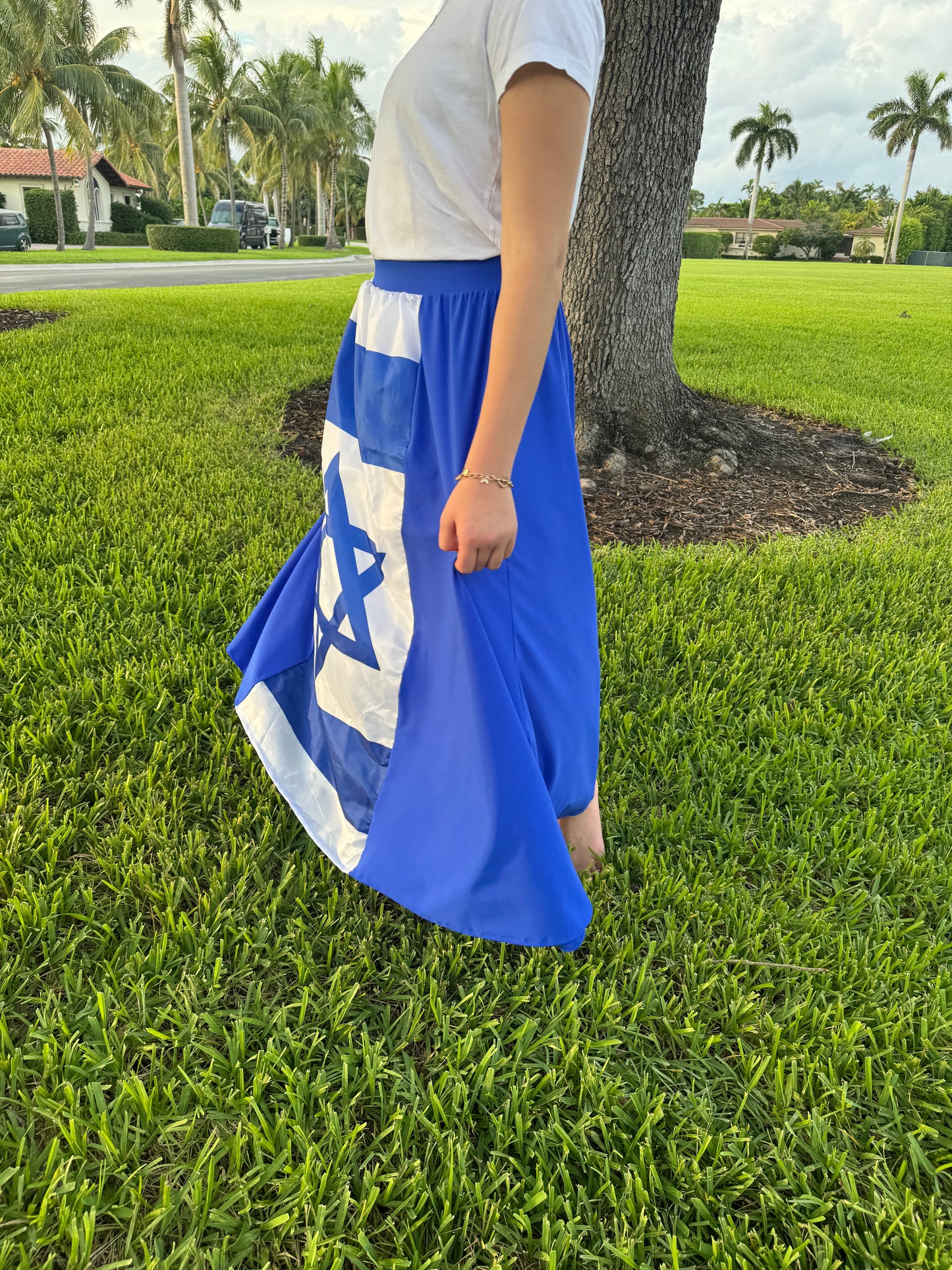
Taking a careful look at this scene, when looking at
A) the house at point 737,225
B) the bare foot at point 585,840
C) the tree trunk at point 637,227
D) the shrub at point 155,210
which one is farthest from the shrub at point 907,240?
the bare foot at point 585,840

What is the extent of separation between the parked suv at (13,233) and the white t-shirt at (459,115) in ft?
96.9

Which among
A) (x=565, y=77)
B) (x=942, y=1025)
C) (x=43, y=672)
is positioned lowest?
(x=942, y=1025)

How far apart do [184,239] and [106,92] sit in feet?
18.4

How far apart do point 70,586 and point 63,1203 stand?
2.03m

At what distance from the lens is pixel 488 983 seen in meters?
1.48

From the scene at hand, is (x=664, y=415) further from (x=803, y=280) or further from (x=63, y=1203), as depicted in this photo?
(x=803, y=280)

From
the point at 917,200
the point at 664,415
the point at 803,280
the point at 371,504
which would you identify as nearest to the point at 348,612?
the point at 371,504

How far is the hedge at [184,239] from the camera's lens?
89.5 ft

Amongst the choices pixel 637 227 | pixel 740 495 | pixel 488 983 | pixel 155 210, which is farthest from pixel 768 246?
pixel 488 983

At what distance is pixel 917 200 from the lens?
68750 mm

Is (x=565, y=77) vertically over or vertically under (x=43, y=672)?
over

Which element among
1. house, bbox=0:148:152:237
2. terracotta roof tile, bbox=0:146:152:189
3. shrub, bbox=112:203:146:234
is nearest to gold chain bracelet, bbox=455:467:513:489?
house, bbox=0:148:152:237

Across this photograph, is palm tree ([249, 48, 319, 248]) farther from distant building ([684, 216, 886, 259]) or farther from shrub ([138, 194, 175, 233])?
distant building ([684, 216, 886, 259])

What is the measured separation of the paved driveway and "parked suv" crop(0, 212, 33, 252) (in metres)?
7.30
